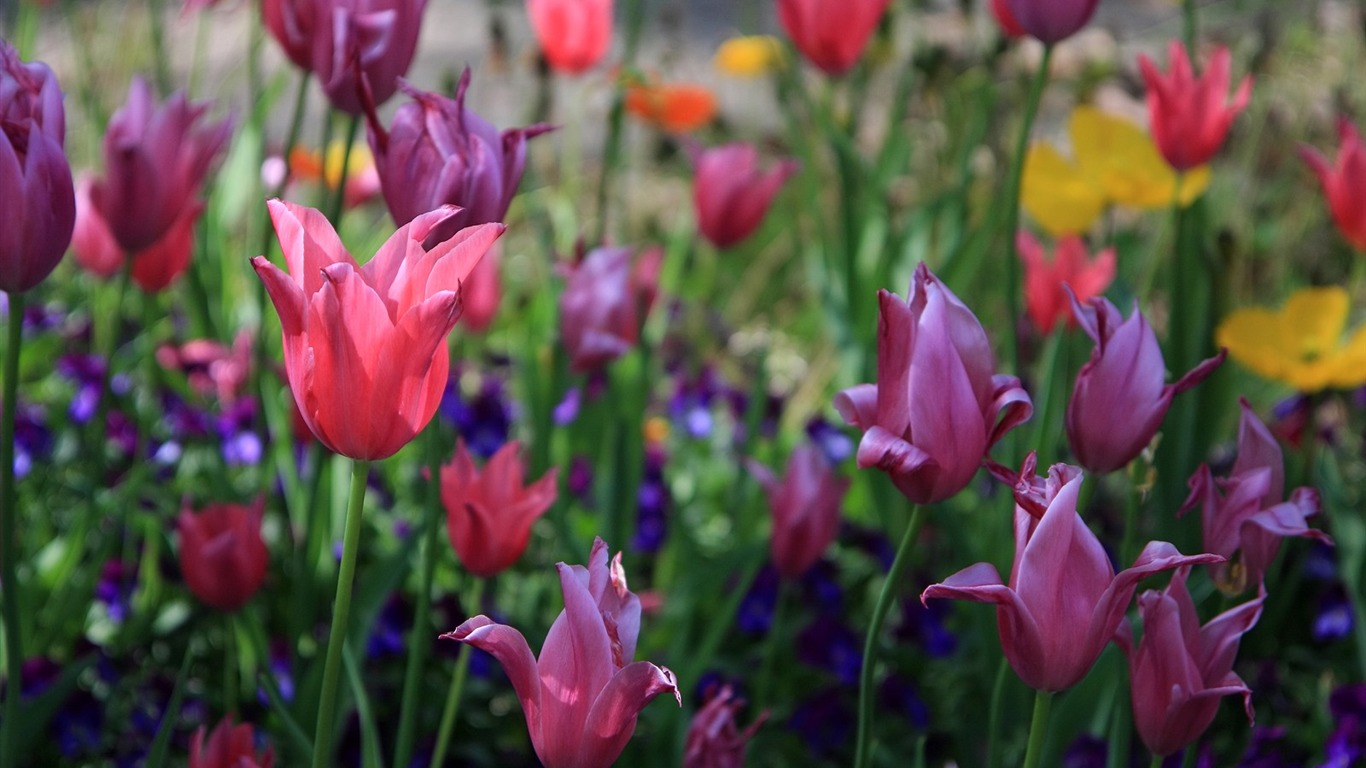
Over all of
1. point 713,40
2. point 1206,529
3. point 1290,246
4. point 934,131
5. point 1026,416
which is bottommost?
point 713,40

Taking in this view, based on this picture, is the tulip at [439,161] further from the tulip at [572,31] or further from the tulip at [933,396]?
the tulip at [572,31]

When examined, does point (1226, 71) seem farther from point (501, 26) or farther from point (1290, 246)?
point (1290, 246)

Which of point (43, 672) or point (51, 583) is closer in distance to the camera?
point (43, 672)

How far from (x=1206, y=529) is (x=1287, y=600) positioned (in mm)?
734

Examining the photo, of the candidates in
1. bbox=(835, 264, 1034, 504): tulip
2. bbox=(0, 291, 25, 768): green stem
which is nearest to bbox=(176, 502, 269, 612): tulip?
bbox=(0, 291, 25, 768): green stem

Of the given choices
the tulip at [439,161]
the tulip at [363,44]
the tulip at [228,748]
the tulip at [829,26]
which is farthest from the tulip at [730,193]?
the tulip at [228,748]

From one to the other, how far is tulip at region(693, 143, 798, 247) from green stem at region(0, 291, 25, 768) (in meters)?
1.00

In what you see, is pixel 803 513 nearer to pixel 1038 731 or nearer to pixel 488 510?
pixel 488 510

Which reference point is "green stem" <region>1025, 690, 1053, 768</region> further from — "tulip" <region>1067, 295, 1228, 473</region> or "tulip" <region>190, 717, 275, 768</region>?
"tulip" <region>190, 717, 275, 768</region>

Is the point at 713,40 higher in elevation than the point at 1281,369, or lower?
lower

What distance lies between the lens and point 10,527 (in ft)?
2.76

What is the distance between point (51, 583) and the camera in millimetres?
1383

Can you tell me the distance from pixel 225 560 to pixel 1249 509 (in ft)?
2.55

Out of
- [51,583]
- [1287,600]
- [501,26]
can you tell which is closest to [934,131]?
[501,26]
